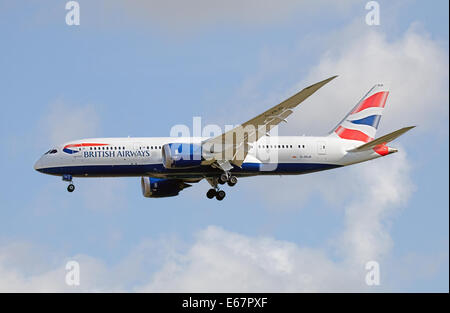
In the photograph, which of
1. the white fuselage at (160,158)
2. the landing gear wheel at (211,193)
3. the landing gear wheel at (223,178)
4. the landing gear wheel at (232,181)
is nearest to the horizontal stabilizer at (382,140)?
the white fuselage at (160,158)

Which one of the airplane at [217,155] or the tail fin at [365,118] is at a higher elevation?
the tail fin at [365,118]

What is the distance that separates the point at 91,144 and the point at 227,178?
9.99 meters

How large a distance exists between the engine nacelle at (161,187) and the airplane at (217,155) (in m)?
1.64

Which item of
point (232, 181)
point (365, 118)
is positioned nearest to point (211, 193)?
point (232, 181)

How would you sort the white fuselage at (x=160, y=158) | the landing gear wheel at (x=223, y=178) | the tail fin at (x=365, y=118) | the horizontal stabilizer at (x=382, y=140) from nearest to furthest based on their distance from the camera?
the horizontal stabilizer at (x=382, y=140)
the white fuselage at (x=160, y=158)
the landing gear wheel at (x=223, y=178)
the tail fin at (x=365, y=118)

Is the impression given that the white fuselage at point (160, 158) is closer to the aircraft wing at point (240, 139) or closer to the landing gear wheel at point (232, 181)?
the landing gear wheel at point (232, 181)

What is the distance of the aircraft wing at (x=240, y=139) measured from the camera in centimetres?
6075

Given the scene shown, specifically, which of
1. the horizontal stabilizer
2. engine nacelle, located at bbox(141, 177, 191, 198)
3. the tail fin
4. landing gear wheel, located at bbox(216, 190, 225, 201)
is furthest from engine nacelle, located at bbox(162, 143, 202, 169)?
the tail fin

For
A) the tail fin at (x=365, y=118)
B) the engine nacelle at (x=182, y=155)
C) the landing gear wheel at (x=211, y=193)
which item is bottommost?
the landing gear wheel at (x=211, y=193)

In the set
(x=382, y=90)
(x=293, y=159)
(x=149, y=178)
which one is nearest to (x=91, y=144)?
(x=149, y=178)

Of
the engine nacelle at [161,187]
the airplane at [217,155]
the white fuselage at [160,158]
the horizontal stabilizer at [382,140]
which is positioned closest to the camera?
the airplane at [217,155]
